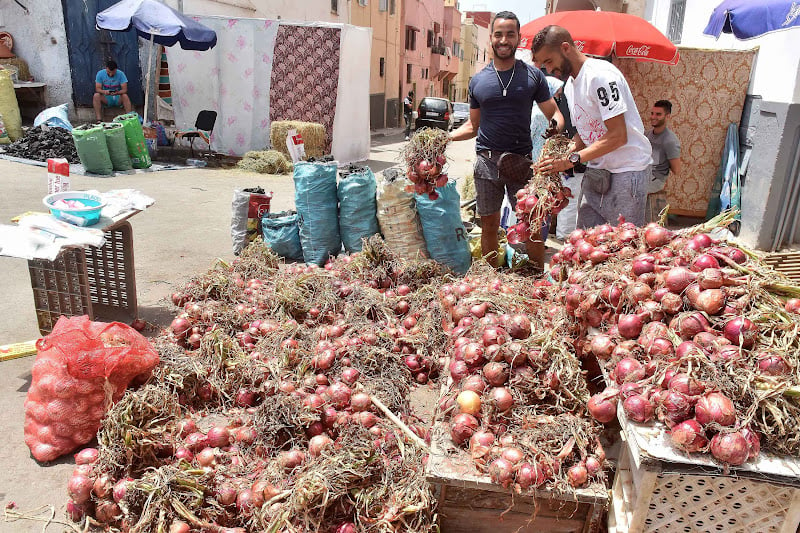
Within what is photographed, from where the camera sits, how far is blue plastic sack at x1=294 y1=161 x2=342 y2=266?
510cm

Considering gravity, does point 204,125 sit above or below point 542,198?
below

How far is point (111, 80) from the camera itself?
12016 mm

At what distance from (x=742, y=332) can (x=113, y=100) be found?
1349 centimetres

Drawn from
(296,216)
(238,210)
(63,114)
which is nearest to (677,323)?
(296,216)

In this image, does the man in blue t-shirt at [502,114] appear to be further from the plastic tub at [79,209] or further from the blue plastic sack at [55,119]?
the blue plastic sack at [55,119]

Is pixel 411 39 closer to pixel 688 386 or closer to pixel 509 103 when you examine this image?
pixel 509 103

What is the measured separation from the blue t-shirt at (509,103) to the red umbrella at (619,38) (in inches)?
98.9

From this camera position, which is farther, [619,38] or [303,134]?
[303,134]

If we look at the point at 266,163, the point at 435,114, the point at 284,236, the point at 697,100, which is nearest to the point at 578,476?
the point at 284,236

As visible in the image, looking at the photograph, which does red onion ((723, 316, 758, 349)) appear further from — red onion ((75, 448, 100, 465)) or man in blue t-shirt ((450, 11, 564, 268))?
red onion ((75, 448, 100, 465))

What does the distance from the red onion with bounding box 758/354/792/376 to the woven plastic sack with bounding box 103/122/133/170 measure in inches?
407

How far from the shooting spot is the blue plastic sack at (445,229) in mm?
4753

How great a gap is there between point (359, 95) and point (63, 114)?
21.0 ft

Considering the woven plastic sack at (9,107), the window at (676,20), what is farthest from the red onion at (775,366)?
the woven plastic sack at (9,107)
